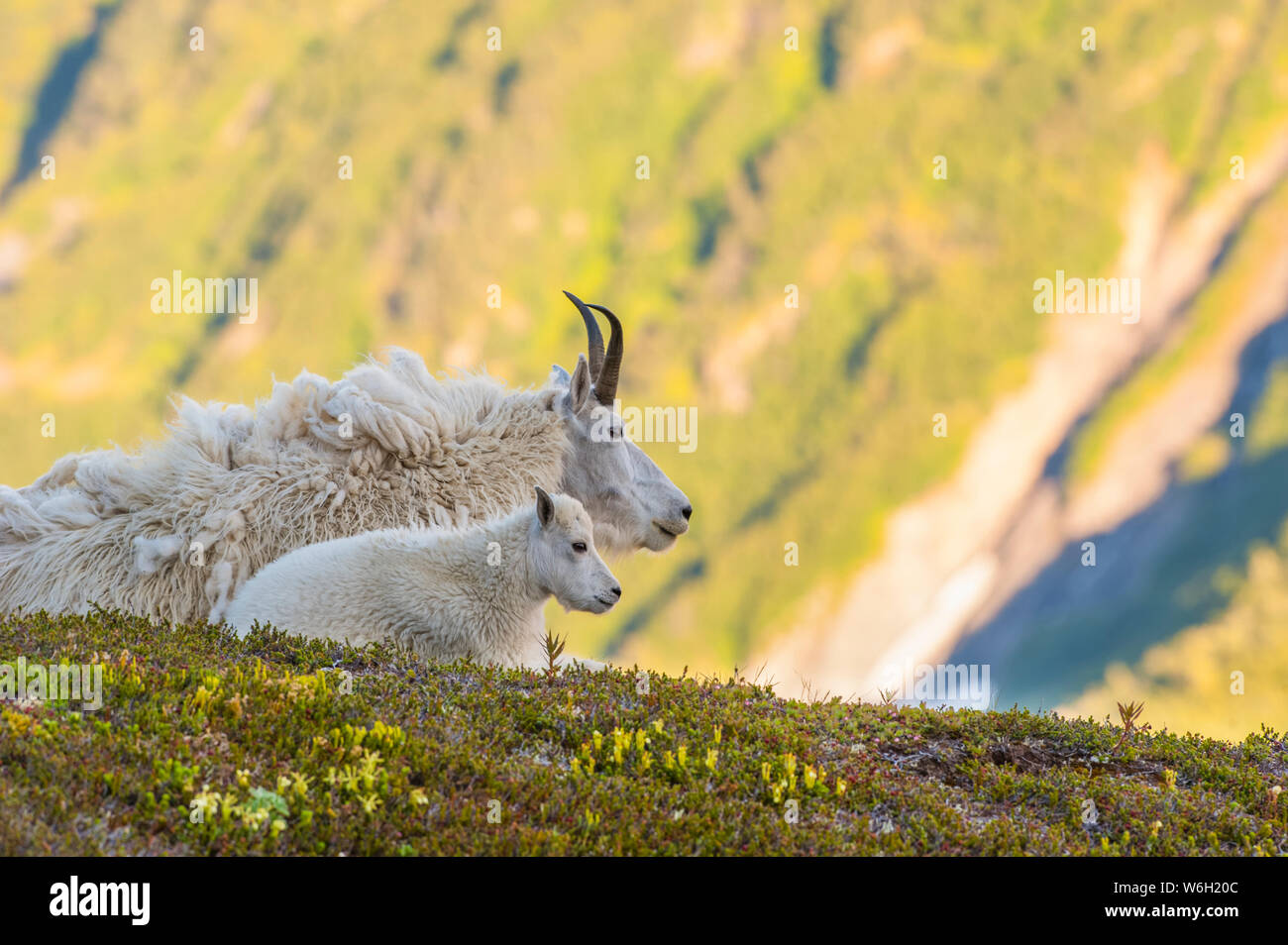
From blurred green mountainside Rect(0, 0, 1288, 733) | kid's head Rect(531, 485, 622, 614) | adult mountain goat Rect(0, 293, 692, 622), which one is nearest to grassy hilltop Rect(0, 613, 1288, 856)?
kid's head Rect(531, 485, 622, 614)

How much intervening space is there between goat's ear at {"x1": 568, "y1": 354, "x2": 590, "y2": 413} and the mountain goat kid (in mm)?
1860

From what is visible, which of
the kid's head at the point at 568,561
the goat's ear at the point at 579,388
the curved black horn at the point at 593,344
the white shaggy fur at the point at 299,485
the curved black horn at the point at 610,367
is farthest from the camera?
the goat's ear at the point at 579,388

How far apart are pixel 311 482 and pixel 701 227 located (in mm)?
112383

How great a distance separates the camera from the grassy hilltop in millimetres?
5609

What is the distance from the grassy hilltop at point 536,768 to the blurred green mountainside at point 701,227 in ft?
232

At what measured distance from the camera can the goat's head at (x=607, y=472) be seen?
38.2 ft

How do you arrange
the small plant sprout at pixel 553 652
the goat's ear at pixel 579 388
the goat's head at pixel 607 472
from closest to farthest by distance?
the small plant sprout at pixel 553 652
the goat's ear at pixel 579 388
the goat's head at pixel 607 472

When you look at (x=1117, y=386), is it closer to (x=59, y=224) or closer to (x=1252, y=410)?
(x=1252, y=410)

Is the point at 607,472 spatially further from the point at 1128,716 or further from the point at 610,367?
the point at 1128,716

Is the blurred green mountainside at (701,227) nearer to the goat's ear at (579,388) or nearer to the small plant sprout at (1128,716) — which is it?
the goat's ear at (579,388)

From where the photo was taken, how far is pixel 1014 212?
365 feet

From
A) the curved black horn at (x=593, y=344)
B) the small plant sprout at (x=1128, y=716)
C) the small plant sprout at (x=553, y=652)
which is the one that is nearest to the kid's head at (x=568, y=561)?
the small plant sprout at (x=553, y=652)

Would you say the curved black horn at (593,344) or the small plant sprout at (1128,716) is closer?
the small plant sprout at (1128,716)
